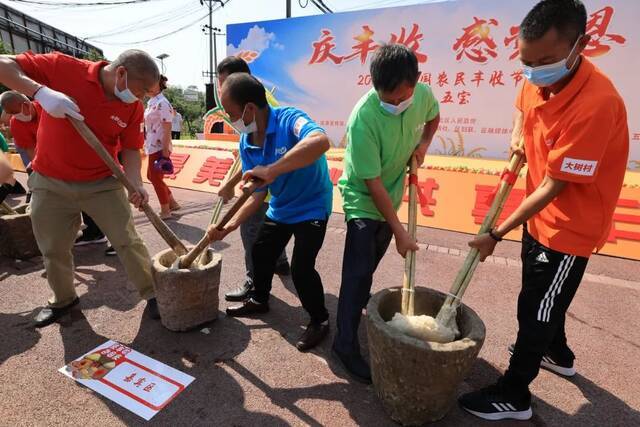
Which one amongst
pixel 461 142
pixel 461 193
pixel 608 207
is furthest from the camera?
pixel 461 142

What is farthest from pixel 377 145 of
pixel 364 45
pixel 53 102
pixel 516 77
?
pixel 364 45

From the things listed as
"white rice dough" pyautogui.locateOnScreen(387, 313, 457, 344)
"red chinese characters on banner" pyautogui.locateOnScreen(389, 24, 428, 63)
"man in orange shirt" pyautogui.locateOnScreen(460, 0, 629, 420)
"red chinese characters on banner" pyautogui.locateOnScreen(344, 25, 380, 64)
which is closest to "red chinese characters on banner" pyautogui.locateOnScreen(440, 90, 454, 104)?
"red chinese characters on banner" pyautogui.locateOnScreen(389, 24, 428, 63)

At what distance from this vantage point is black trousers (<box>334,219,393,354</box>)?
211cm

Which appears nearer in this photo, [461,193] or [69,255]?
[69,255]

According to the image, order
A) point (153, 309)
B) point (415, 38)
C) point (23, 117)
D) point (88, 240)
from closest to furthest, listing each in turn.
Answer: point (153, 309) → point (23, 117) → point (88, 240) → point (415, 38)

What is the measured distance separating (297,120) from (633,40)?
26.9 feet

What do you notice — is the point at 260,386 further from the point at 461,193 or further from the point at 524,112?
the point at 461,193

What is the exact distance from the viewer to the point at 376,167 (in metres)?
1.94

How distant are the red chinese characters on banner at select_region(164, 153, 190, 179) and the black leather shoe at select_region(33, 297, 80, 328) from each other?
5431 millimetres

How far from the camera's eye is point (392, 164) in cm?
212

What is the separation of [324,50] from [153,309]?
8732 millimetres

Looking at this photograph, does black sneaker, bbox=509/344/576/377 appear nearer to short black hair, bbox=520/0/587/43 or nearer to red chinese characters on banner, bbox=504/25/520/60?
short black hair, bbox=520/0/587/43

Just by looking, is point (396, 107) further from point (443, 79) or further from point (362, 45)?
point (362, 45)

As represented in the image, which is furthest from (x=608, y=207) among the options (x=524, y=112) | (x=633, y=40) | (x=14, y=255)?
(x=633, y=40)
